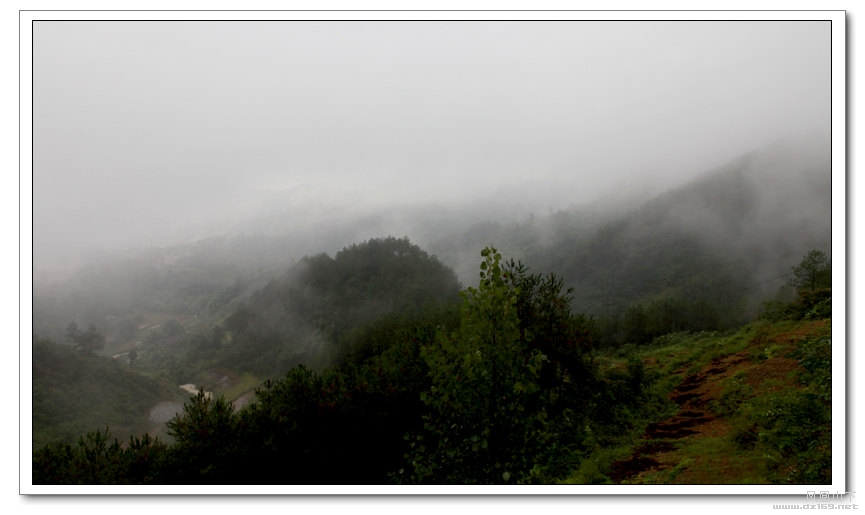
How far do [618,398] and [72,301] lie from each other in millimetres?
11546

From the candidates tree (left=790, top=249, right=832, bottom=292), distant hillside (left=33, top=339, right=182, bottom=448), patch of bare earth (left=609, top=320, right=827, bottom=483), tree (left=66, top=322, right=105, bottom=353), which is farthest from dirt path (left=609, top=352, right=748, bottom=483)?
tree (left=66, top=322, right=105, bottom=353)

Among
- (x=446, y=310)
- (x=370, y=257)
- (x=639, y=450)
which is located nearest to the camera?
(x=639, y=450)

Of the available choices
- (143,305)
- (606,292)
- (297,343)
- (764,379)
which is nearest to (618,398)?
(764,379)

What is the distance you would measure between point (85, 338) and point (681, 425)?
40.6 ft

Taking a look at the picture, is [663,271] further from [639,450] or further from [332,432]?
[332,432]

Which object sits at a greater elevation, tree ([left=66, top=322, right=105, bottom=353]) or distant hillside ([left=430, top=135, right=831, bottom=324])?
distant hillside ([left=430, top=135, right=831, bottom=324])

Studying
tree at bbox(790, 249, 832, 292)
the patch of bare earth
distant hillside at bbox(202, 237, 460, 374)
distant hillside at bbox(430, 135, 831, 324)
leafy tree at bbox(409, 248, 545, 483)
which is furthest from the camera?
distant hillside at bbox(202, 237, 460, 374)

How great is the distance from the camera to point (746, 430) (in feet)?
15.8

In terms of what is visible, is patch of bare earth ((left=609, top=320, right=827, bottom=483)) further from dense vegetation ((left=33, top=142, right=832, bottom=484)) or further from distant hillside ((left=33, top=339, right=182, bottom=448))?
distant hillside ((left=33, top=339, right=182, bottom=448))

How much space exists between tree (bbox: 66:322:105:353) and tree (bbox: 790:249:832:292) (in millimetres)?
12747

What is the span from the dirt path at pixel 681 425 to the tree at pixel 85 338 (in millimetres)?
9732

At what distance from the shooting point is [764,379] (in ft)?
20.5

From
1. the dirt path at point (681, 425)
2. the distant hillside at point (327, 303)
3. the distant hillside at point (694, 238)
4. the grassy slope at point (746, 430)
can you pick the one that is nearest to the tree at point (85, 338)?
the distant hillside at point (327, 303)

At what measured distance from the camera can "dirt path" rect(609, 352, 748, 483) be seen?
5.03 m
